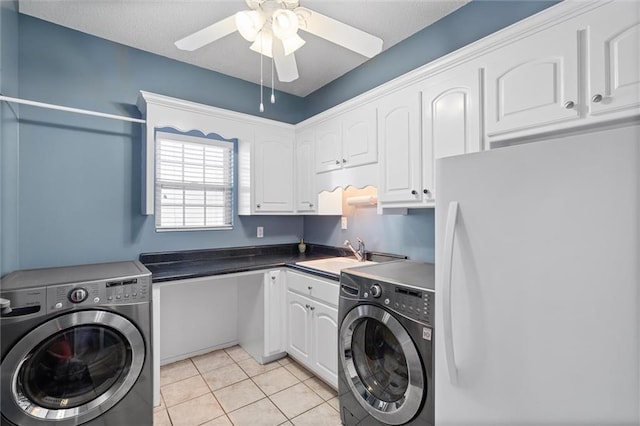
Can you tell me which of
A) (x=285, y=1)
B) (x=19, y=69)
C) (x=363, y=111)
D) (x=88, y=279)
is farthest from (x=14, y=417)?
(x=363, y=111)

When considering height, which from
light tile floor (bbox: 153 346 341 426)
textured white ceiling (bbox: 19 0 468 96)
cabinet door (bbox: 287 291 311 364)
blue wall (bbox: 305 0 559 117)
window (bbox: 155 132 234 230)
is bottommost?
light tile floor (bbox: 153 346 341 426)

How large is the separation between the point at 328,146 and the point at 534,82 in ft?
5.14

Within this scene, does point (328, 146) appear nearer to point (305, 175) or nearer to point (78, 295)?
point (305, 175)

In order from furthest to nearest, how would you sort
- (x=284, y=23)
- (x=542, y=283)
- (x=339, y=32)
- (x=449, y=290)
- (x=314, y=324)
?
(x=314, y=324) → (x=339, y=32) → (x=284, y=23) → (x=449, y=290) → (x=542, y=283)

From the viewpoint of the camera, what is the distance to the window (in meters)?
2.67

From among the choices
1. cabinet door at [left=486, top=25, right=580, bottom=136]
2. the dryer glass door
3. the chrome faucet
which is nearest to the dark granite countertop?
the chrome faucet

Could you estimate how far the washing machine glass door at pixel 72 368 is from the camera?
58.2 inches

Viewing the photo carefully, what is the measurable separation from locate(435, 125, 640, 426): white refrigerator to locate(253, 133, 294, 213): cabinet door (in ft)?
6.53

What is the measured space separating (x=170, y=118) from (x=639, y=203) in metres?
2.67

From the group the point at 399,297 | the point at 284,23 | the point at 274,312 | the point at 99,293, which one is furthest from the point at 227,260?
the point at 284,23

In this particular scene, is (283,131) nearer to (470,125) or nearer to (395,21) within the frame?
(395,21)

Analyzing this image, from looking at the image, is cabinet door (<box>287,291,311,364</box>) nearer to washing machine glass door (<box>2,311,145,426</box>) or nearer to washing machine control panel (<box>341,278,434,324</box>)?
washing machine control panel (<box>341,278,434,324</box>)

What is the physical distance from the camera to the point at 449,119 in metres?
1.76

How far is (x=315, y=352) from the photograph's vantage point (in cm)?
226
